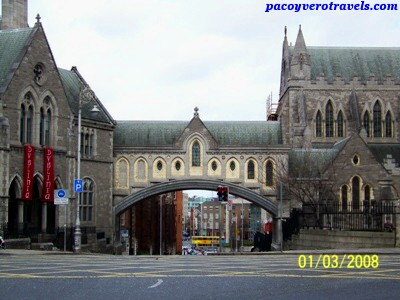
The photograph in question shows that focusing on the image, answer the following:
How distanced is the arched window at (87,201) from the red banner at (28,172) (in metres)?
6.24

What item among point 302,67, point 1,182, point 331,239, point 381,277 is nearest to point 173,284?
point 381,277

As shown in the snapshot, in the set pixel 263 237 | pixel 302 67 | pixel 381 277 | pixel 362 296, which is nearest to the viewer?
pixel 362 296

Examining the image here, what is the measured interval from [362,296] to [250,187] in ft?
125

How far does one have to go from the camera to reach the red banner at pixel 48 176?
43.5 metres

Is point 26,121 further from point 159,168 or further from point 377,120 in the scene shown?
point 377,120

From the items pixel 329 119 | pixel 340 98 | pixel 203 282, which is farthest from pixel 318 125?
pixel 203 282

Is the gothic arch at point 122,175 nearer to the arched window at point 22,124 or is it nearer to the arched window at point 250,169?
the arched window at point 250,169

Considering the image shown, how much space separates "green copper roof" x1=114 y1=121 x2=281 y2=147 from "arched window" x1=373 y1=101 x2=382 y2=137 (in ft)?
30.5

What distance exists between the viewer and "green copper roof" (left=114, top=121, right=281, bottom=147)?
5284 cm

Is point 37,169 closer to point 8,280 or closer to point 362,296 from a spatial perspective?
point 8,280

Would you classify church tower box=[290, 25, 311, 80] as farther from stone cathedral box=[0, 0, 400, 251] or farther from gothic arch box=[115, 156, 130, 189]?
gothic arch box=[115, 156, 130, 189]

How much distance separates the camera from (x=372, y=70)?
6162 centimetres

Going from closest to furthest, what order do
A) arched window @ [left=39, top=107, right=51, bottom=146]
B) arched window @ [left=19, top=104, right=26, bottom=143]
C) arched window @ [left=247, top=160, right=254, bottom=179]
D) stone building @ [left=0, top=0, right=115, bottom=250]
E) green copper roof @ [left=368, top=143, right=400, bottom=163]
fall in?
stone building @ [left=0, top=0, right=115, bottom=250], arched window @ [left=19, top=104, right=26, bottom=143], arched window @ [left=39, top=107, right=51, bottom=146], arched window @ [left=247, top=160, right=254, bottom=179], green copper roof @ [left=368, top=143, right=400, bottom=163]

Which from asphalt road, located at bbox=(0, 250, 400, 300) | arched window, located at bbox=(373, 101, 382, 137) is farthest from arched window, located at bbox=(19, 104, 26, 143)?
arched window, located at bbox=(373, 101, 382, 137)
